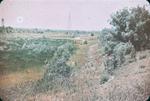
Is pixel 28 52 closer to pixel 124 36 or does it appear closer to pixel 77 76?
pixel 77 76

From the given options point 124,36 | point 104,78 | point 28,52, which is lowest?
point 104,78

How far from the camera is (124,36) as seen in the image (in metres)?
2.76

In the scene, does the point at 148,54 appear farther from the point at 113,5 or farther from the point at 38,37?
the point at 38,37

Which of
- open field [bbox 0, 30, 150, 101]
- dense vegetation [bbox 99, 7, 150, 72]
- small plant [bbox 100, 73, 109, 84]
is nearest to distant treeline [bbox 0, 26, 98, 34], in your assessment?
open field [bbox 0, 30, 150, 101]

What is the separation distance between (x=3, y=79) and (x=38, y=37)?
0.34 meters

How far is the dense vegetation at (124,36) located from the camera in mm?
2746

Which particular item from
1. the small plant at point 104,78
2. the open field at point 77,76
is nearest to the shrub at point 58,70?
the open field at point 77,76

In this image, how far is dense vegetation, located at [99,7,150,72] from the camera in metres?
2.75

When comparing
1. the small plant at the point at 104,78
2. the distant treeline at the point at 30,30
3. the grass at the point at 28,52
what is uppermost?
the distant treeline at the point at 30,30

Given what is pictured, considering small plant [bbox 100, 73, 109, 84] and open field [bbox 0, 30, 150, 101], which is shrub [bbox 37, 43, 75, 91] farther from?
small plant [bbox 100, 73, 109, 84]

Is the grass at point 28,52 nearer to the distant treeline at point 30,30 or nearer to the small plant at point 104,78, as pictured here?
the distant treeline at point 30,30

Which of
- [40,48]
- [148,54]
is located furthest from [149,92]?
[40,48]

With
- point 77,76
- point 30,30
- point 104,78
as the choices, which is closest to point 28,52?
point 30,30

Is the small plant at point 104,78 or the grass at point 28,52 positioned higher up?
the grass at point 28,52
